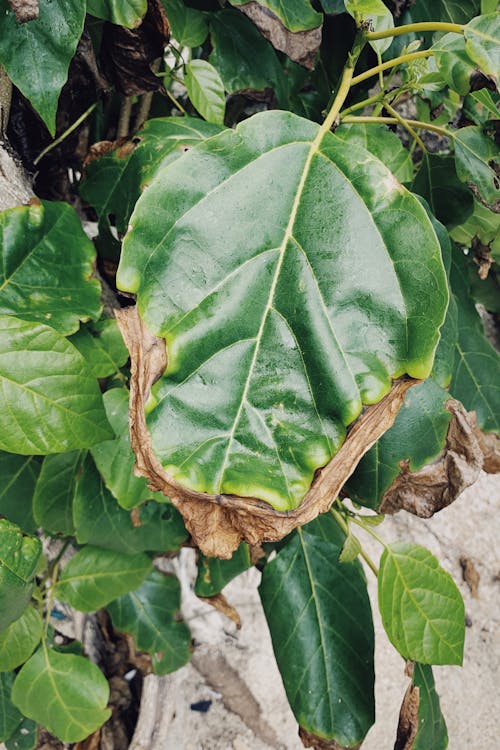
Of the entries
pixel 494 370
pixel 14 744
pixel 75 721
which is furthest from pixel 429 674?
pixel 14 744

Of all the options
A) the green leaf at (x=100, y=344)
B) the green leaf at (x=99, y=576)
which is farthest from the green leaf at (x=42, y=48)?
the green leaf at (x=99, y=576)

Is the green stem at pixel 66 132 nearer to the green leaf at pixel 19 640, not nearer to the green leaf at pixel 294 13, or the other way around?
the green leaf at pixel 294 13

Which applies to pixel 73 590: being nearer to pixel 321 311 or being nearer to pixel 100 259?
pixel 100 259

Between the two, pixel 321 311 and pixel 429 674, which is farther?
pixel 429 674

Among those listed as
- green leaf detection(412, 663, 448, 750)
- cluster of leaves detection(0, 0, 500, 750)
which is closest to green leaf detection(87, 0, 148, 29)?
cluster of leaves detection(0, 0, 500, 750)

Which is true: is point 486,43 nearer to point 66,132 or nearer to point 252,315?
point 252,315

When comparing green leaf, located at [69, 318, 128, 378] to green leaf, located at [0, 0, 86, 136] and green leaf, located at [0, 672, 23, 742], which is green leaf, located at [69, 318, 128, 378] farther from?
green leaf, located at [0, 672, 23, 742]
